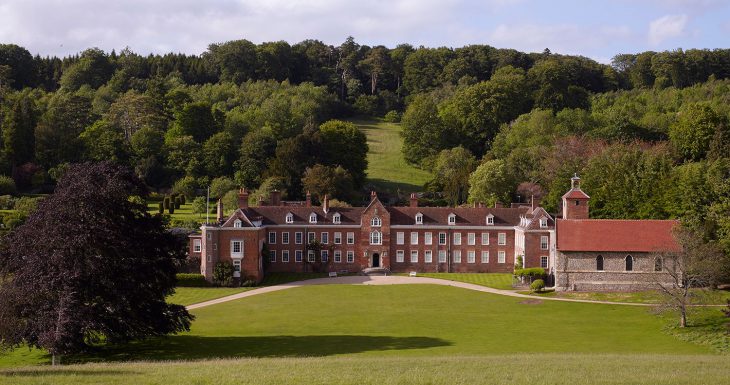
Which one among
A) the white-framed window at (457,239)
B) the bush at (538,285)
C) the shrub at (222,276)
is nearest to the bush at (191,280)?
the shrub at (222,276)

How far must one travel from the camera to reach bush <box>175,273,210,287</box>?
69375mm

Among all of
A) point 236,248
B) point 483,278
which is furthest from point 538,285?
point 236,248

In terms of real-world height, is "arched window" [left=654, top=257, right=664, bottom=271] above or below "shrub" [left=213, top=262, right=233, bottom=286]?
above

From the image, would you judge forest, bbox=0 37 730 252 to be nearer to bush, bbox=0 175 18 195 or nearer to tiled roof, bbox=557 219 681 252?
bush, bbox=0 175 18 195

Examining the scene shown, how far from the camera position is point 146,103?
393 ft

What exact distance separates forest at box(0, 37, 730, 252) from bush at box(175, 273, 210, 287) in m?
26.1

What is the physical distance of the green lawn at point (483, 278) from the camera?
68.9m

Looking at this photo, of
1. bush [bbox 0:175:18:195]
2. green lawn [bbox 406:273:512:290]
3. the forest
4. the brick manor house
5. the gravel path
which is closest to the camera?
the gravel path

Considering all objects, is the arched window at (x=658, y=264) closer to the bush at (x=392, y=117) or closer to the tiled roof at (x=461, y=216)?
the tiled roof at (x=461, y=216)

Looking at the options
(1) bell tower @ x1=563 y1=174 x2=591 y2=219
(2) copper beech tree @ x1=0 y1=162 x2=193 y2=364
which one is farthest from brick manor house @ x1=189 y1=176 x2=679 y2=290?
(2) copper beech tree @ x1=0 y1=162 x2=193 y2=364

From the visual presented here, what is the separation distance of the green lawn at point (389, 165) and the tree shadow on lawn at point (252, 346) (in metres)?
64.1

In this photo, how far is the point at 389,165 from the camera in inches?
4779

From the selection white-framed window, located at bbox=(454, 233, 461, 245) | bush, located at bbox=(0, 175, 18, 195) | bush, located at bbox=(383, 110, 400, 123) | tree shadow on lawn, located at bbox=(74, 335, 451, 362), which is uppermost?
bush, located at bbox=(383, 110, 400, 123)

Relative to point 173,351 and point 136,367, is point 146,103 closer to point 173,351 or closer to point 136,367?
point 173,351
